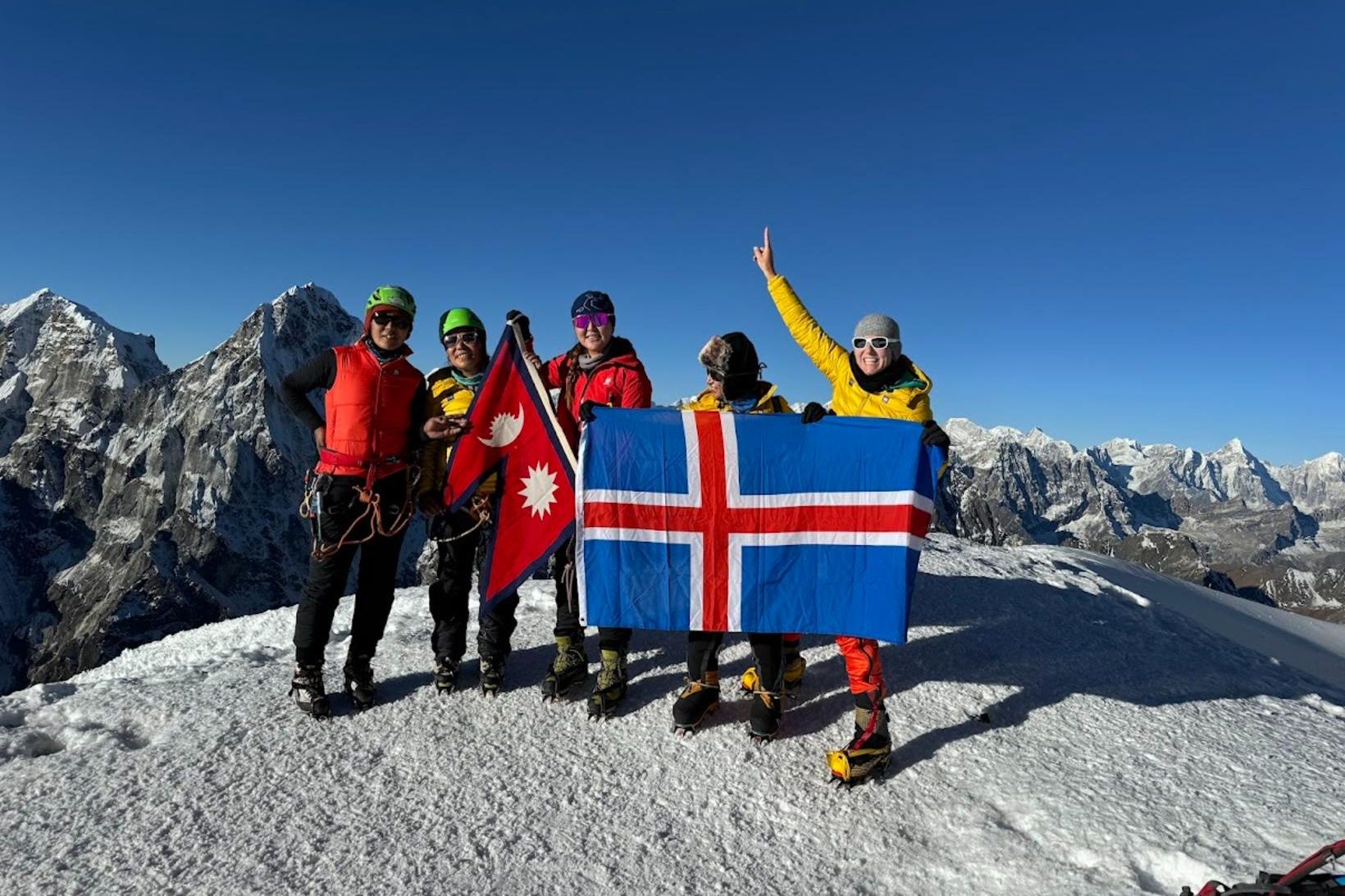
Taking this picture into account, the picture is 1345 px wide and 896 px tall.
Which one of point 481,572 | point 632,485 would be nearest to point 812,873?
point 632,485

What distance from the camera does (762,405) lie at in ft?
19.6

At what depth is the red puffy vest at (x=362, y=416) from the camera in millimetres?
5969

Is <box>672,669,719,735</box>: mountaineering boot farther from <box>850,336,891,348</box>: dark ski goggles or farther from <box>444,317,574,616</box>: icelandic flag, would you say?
<box>850,336,891,348</box>: dark ski goggles

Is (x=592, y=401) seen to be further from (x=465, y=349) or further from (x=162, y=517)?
(x=162, y=517)

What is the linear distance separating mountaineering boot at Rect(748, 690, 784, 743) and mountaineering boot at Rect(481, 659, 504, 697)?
2.57 meters

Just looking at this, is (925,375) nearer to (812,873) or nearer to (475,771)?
(812,873)

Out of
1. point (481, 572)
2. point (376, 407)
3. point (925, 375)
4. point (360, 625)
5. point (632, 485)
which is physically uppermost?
point (925, 375)

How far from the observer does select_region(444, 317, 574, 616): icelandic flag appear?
6340mm

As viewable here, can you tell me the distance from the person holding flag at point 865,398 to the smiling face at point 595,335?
1.71m

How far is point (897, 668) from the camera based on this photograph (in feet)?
24.2

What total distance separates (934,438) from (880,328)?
104cm

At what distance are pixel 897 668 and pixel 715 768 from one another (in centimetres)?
298

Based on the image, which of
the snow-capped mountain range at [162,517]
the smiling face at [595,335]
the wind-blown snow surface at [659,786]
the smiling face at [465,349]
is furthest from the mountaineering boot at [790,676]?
the snow-capped mountain range at [162,517]

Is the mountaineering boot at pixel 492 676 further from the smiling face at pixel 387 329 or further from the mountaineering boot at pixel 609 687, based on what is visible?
the smiling face at pixel 387 329
